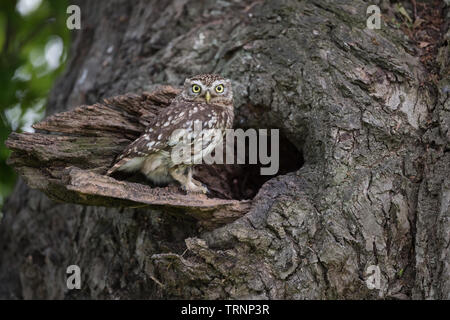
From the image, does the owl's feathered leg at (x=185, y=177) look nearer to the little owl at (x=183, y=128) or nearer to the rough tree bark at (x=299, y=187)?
the little owl at (x=183, y=128)

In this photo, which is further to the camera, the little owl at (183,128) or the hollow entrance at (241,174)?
the hollow entrance at (241,174)

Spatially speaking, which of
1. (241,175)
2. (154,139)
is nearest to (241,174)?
(241,175)

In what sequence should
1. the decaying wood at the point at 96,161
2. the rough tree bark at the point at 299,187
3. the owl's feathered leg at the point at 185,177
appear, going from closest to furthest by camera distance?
the decaying wood at the point at 96,161, the rough tree bark at the point at 299,187, the owl's feathered leg at the point at 185,177

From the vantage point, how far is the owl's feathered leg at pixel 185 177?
3826 millimetres

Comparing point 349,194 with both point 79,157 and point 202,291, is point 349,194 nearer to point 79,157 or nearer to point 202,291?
point 202,291

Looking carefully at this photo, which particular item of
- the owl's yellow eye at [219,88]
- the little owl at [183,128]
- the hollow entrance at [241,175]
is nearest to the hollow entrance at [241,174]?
the hollow entrance at [241,175]

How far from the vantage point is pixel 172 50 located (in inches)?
183

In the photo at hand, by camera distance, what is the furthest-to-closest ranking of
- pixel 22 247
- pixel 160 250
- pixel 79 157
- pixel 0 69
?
pixel 0 69
pixel 22 247
pixel 160 250
pixel 79 157

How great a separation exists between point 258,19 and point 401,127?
152cm

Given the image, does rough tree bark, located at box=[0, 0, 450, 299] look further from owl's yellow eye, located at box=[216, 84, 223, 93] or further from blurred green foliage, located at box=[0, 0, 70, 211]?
blurred green foliage, located at box=[0, 0, 70, 211]

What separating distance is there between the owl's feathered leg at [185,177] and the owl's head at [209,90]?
21.1 inches

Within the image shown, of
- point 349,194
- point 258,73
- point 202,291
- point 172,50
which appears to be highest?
point 172,50

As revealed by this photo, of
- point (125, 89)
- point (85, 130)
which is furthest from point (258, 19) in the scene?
point (85, 130)

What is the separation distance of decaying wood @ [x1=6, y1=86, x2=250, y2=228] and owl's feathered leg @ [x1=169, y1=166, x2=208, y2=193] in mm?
155
